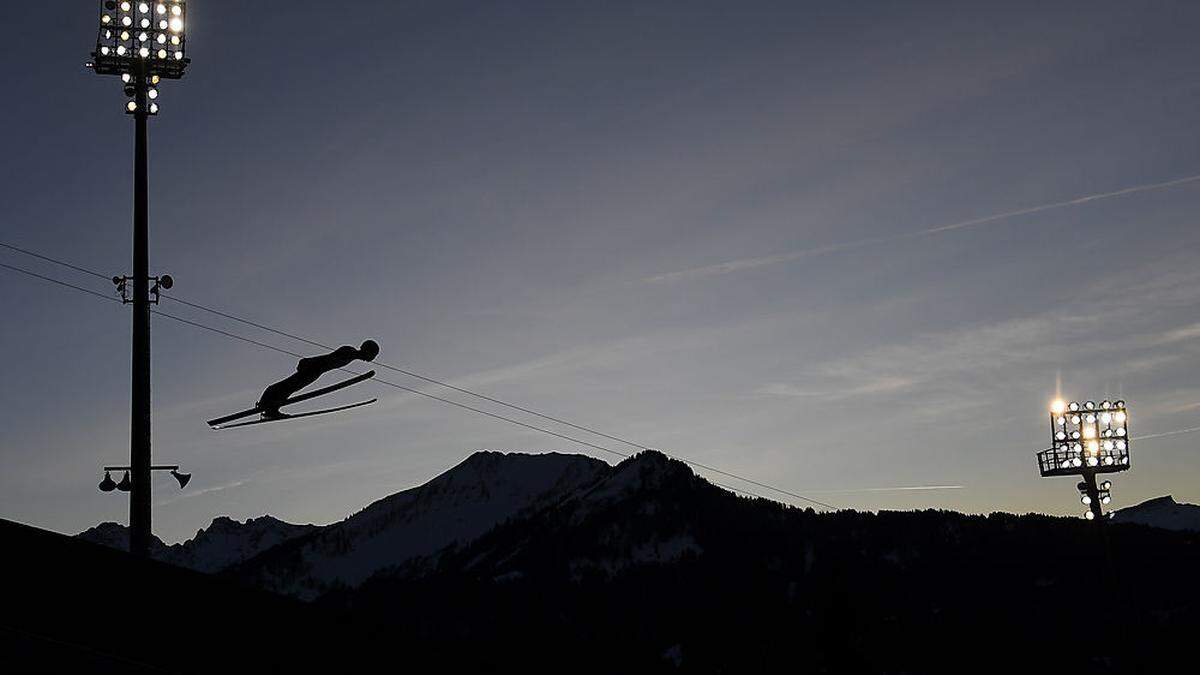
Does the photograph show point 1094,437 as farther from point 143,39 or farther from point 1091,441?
point 143,39

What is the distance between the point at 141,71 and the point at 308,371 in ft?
41.6

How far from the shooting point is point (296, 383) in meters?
16.7

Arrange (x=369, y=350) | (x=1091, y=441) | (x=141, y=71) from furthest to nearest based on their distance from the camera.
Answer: (x=1091, y=441) < (x=141, y=71) < (x=369, y=350)

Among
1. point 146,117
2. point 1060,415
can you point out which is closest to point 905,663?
point 1060,415

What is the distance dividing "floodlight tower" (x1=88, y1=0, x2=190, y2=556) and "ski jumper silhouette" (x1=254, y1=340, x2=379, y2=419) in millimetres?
7155

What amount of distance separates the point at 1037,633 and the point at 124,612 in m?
196

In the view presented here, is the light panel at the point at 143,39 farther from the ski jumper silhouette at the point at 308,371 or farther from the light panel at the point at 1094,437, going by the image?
the light panel at the point at 1094,437

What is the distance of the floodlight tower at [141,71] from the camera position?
24109 mm

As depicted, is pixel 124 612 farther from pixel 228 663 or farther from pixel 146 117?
pixel 146 117

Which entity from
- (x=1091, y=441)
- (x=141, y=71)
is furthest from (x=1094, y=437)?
(x=141, y=71)

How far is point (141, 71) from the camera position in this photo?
84.0ft

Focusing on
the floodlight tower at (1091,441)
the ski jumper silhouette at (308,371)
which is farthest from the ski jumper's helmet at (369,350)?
the floodlight tower at (1091,441)

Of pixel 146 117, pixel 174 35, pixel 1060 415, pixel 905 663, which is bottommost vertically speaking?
pixel 905 663

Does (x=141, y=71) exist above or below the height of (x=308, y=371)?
above
